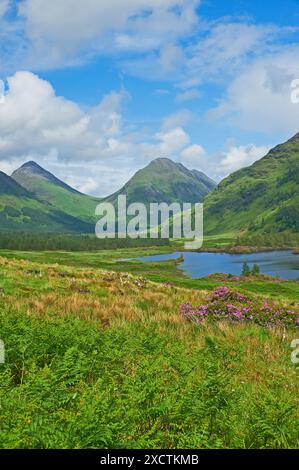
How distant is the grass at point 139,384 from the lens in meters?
5.43

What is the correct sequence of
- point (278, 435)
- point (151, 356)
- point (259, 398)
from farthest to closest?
point (151, 356)
point (259, 398)
point (278, 435)

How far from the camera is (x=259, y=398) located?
297 inches

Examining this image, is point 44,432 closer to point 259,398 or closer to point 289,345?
point 259,398

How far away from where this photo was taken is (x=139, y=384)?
23.0 feet

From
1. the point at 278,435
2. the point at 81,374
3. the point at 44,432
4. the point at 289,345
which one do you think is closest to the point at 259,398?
the point at 278,435
